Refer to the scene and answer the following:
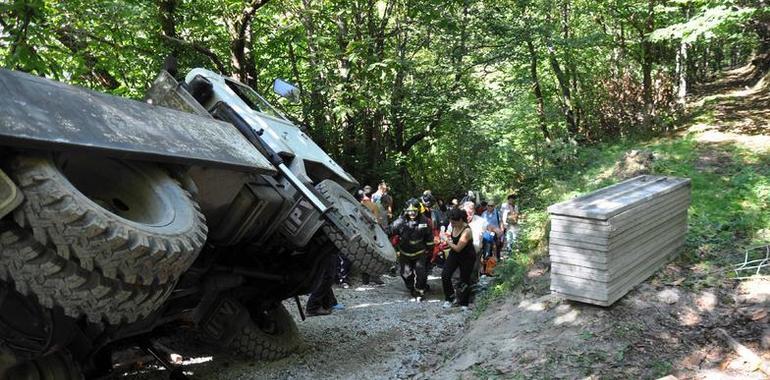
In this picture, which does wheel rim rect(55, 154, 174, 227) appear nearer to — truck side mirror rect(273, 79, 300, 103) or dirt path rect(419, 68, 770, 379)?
dirt path rect(419, 68, 770, 379)

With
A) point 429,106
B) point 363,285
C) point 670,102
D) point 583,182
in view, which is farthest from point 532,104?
point 363,285

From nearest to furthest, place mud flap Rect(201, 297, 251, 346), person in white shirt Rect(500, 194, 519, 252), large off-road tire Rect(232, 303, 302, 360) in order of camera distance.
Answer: mud flap Rect(201, 297, 251, 346)
large off-road tire Rect(232, 303, 302, 360)
person in white shirt Rect(500, 194, 519, 252)

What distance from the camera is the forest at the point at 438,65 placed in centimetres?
1040

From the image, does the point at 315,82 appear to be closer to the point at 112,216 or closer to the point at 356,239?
the point at 356,239

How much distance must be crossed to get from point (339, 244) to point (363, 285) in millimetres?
4988

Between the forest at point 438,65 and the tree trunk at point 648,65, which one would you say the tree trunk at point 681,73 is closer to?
the forest at point 438,65

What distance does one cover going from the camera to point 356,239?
16.8ft

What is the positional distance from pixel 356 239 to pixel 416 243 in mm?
3720

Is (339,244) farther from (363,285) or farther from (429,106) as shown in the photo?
(429,106)

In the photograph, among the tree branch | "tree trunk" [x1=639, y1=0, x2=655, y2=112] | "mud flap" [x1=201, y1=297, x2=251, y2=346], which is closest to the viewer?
"mud flap" [x1=201, y1=297, x2=251, y2=346]

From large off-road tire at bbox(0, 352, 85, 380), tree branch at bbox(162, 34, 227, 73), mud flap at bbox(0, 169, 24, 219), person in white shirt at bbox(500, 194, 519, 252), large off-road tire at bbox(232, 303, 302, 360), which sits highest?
tree branch at bbox(162, 34, 227, 73)

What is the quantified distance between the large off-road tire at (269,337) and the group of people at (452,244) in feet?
8.97

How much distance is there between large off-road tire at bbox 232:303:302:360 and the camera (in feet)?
19.1

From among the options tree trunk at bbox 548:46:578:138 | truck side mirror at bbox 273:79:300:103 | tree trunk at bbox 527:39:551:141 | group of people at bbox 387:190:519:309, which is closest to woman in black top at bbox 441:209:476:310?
group of people at bbox 387:190:519:309
